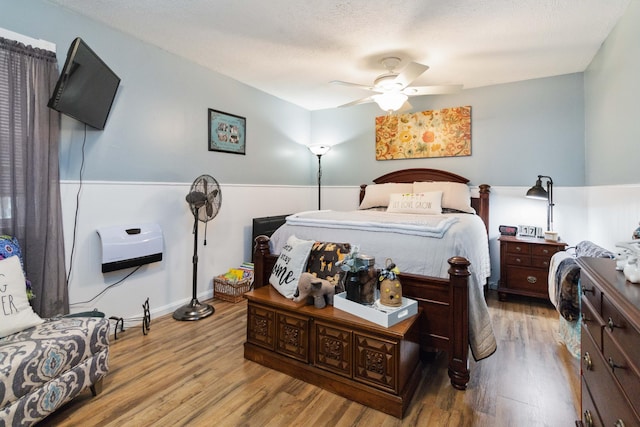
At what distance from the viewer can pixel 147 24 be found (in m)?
2.39

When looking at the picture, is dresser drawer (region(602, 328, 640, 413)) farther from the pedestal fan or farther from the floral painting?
the floral painting

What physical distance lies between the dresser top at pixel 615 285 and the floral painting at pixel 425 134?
2.80 m

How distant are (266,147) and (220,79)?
950 millimetres

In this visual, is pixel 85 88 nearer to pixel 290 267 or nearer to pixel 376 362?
pixel 290 267

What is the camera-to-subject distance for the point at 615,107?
2.42 m

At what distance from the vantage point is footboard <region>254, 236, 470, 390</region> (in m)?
1.73

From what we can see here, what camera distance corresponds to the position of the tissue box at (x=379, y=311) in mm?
1617

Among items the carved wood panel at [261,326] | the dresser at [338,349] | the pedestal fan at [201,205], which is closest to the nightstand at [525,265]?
the dresser at [338,349]

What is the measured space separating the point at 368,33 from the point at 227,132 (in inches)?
69.0

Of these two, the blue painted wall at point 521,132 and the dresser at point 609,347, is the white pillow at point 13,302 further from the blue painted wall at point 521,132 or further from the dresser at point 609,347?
the blue painted wall at point 521,132

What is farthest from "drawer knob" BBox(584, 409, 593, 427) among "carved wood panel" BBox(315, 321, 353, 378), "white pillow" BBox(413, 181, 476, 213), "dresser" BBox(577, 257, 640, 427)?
"white pillow" BBox(413, 181, 476, 213)

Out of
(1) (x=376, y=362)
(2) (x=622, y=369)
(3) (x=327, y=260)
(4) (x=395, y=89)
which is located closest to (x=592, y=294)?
(2) (x=622, y=369)

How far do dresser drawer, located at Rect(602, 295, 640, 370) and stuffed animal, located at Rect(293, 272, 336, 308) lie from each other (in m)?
1.22

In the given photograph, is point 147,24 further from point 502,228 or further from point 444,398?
point 502,228
